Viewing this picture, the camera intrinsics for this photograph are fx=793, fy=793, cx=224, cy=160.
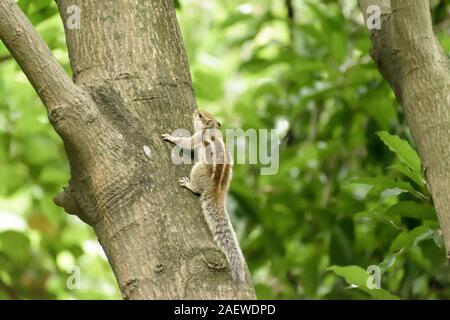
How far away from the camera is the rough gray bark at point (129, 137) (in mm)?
2596

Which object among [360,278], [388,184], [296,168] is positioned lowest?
[360,278]

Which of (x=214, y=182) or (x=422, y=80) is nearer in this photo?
(x=422, y=80)

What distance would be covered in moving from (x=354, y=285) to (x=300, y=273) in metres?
1.89

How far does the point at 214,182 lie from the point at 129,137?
812mm

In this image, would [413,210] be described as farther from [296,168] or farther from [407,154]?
[296,168]

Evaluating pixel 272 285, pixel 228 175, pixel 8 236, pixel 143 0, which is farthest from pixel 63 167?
pixel 143 0

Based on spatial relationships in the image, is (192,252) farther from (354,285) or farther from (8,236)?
(8,236)

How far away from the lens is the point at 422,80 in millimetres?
2980

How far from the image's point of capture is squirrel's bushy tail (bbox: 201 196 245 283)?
2.70 metres

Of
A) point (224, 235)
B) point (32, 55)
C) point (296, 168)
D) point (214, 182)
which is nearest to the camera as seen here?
point (32, 55)

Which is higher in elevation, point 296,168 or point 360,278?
point 296,168

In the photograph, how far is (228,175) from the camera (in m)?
3.98

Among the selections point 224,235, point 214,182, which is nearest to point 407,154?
point 214,182

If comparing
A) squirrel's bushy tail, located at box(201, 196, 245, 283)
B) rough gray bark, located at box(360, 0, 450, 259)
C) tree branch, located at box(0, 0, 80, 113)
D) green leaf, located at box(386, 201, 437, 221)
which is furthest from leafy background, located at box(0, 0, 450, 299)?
tree branch, located at box(0, 0, 80, 113)
